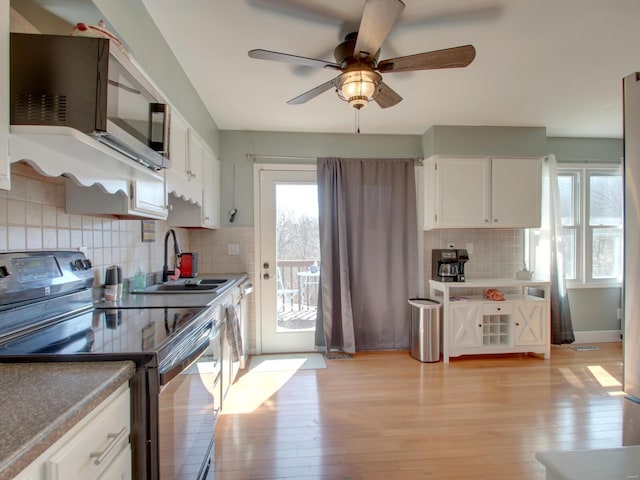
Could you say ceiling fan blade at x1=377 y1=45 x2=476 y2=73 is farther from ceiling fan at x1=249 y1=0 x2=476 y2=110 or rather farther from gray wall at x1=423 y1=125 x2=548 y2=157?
gray wall at x1=423 y1=125 x2=548 y2=157

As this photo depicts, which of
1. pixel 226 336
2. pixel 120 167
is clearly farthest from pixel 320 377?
pixel 120 167

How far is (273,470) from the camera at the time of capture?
1726mm

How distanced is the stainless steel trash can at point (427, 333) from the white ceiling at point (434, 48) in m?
1.92

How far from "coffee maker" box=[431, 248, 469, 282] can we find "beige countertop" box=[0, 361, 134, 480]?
10.2 feet

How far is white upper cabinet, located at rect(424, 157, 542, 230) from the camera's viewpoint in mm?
3367

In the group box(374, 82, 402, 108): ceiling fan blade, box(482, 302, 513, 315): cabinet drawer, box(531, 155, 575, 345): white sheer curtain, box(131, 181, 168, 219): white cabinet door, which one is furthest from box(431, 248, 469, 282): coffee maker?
box(131, 181, 168, 219): white cabinet door

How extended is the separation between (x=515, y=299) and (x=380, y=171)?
1956 millimetres

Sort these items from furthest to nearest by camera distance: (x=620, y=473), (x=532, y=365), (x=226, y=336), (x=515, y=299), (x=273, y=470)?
(x=515, y=299) → (x=532, y=365) → (x=226, y=336) → (x=273, y=470) → (x=620, y=473)

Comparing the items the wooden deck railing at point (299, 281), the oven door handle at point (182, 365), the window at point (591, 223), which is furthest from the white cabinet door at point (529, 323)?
the oven door handle at point (182, 365)

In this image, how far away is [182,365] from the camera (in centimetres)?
107

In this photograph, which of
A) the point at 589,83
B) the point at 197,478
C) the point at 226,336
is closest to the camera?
the point at 197,478

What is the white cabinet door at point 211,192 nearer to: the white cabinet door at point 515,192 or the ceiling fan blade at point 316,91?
the ceiling fan blade at point 316,91

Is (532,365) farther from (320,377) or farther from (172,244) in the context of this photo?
→ (172,244)

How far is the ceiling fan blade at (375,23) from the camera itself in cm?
127
